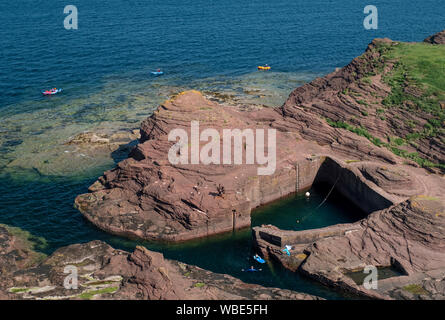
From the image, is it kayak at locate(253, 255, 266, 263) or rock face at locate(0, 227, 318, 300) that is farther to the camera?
kayak at locate(253, 255, 266, 263)

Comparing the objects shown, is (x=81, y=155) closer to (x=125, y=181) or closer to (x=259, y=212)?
(x=125, y=181)

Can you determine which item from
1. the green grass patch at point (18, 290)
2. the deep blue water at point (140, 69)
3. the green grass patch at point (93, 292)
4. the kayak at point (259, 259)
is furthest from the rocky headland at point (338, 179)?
the green grass patch at point (18, 290)

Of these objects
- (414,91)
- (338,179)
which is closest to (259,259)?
(338,179)

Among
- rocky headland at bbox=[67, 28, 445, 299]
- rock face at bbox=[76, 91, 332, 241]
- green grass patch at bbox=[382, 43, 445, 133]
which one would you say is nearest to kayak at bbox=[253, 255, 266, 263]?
rocky headland at bbox=[67, 28, 445, 299]

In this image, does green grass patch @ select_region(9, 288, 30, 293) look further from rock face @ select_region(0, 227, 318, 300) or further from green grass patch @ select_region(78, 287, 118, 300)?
green grass patch @ select_region(78, 287, 118, 300)

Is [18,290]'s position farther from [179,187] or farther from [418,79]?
[418,79]

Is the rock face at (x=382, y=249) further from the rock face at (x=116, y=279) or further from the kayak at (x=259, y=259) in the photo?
the rock face at (x=116, y=279)

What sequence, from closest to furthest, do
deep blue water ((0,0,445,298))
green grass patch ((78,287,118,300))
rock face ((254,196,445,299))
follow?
green grass patch ((78,287,118,300)) → rock face ((254,196,445,299)) → deep blue water ((0,0,445,298))

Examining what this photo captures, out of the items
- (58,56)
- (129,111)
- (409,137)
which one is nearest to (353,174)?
(409,137)
